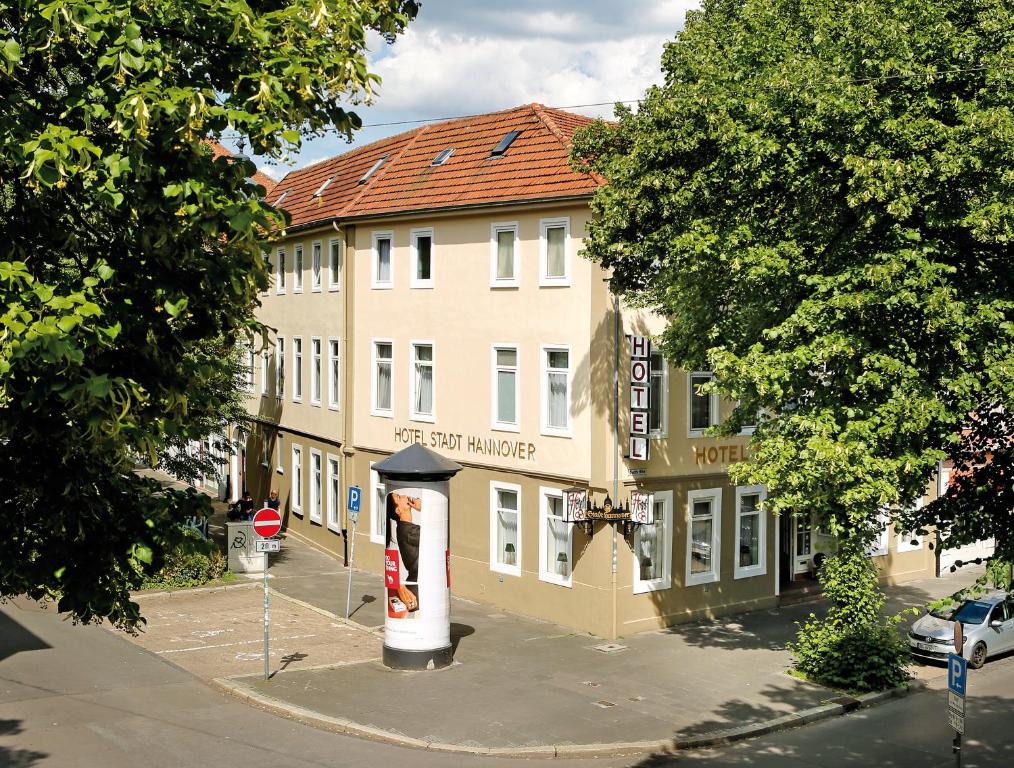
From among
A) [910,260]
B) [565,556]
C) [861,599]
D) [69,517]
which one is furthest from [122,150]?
[565,556]

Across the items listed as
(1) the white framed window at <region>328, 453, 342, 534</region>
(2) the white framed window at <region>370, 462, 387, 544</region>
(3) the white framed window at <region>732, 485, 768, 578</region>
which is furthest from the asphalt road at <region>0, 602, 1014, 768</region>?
(1) the white framed window at <region>328, 453, 342, 534</region>

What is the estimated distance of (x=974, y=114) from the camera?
1438cm

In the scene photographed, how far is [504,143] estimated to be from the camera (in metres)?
27.2

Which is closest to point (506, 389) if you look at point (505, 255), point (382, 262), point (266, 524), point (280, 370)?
point (505, 255)

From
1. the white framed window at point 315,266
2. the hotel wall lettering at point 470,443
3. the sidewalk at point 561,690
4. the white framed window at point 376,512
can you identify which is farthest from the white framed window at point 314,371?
the sidewalk at point 561,690

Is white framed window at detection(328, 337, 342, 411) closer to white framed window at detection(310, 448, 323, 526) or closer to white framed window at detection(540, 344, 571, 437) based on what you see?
white framed window at detection(310, 448, 323, 526)

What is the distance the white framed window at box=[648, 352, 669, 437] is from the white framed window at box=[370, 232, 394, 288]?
8.17 m

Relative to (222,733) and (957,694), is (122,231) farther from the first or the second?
(957,694)

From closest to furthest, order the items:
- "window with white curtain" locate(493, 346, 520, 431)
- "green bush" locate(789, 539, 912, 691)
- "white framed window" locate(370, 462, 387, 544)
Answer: "green bush" locate(789, 539, 912, 691), "window with white curtain" locate(493, 346, 520, 431), "white framed window" locate(370, 462, 387, 544)

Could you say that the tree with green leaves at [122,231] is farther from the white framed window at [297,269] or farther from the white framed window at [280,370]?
the white framed window at [280,370]

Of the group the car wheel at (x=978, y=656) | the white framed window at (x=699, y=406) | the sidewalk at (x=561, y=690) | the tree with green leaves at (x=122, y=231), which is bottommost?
the car wheel at (x=978, y=656)

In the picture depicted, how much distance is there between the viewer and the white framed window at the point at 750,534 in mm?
25438

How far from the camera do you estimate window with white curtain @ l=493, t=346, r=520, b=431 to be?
25.1m

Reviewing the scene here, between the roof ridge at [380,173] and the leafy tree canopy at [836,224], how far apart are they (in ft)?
38.3
